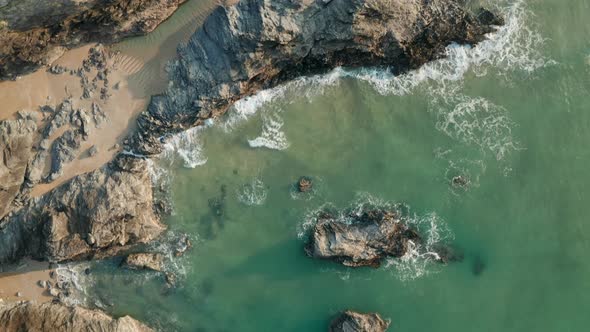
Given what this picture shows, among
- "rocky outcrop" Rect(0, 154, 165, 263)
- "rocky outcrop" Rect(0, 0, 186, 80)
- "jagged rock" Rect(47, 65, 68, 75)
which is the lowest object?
"rocky outcrop" Rect(0, 154, 165, 263)

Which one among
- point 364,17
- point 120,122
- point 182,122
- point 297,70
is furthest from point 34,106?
point 364,17

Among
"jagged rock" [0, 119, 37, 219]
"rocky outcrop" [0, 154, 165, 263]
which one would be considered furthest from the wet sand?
"jagged rock" [0, 119, 37, 219]

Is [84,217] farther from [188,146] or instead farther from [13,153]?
[188,146]

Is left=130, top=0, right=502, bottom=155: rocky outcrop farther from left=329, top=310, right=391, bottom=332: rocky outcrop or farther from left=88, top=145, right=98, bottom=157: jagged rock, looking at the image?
→ left=329, top=310, right=391, bottom=332: rocky outcrop

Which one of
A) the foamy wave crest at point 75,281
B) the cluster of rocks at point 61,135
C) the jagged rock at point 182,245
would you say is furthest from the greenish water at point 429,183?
the foamy wave crest at point 75,281

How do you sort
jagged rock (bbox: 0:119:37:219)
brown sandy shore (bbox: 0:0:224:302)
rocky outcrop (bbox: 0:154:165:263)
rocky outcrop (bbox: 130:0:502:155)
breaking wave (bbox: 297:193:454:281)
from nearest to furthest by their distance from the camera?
1. rocky outcrop (bbox: 130:0:502:155)
2. jagged rock (bbox: 0:119:37:219)
3. rocky outcrop (bbox: 0:154:165:263)
4. brown sandy shore (bbox: 0:0:224:302)
5. breaking wave (bbox: 297:193:454:281)

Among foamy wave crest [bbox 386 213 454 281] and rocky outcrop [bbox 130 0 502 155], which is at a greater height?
rocky outcrop [bbox 130 0 502 155]
